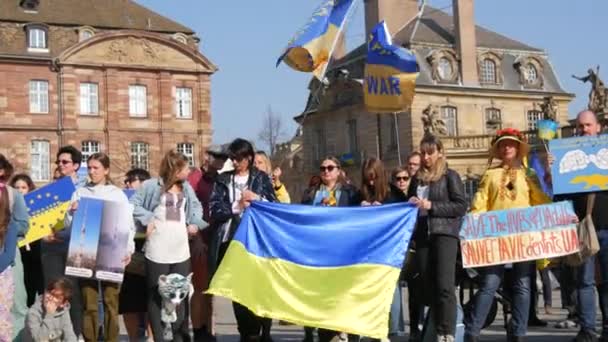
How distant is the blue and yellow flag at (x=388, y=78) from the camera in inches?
630

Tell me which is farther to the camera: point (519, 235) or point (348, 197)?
point (348, 197)

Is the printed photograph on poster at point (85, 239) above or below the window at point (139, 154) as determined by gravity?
below

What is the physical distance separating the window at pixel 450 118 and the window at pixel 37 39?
23.4 m

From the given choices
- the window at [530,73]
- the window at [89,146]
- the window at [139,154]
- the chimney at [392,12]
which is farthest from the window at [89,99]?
the window at [530,73]

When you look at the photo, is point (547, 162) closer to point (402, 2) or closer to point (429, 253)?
point (429, 253)

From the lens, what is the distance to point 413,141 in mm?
57531

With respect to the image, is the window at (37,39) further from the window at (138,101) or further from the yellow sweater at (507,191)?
the yellow sweater at (507,191)

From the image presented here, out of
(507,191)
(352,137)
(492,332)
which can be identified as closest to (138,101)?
(352,137)

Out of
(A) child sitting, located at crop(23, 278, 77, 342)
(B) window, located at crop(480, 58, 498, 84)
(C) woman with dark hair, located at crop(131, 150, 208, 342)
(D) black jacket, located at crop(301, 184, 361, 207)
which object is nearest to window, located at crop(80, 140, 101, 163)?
(B) window, located at crop(480, 58, 498, 84)

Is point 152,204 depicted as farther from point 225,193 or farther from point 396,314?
point 396,314

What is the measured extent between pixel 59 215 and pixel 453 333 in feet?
13.5

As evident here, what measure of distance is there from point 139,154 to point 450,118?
18.6 meters

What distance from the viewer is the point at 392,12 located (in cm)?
6456

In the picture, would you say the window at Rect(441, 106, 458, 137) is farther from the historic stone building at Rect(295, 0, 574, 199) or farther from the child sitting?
the child sitting
